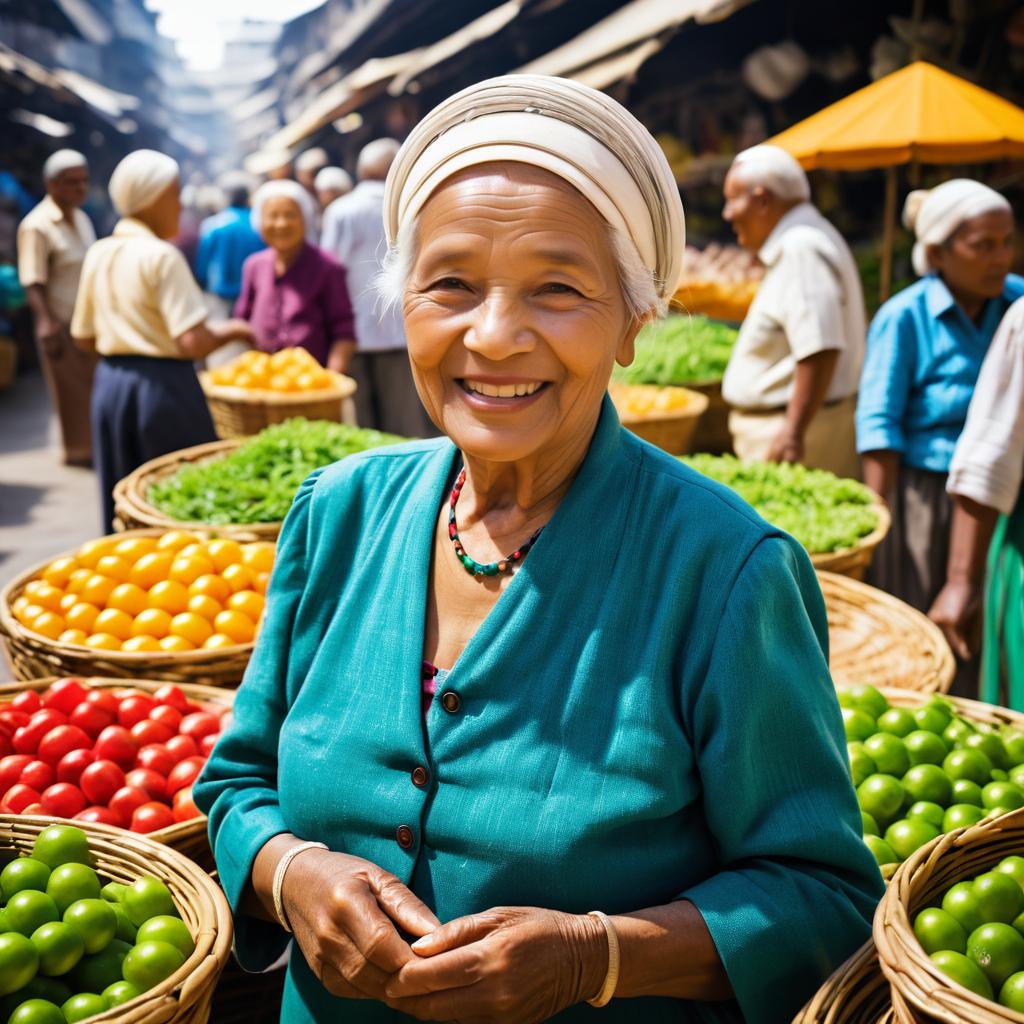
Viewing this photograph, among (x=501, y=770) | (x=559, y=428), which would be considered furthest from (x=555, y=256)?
(x=501, y=770)

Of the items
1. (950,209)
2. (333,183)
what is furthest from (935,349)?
(333,183)

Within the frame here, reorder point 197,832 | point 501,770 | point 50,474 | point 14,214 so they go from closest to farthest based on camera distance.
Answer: point 501,770
point 197,832
point 50,474
point 14,214

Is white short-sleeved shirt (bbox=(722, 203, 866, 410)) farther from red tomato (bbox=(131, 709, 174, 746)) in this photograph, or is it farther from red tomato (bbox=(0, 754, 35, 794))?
red tomato (bbox=(0, 754, 35, 794))

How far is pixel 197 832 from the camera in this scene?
7.38ft

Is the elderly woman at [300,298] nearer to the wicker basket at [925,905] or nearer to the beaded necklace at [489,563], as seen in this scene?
the beaded necklace at [489,563]

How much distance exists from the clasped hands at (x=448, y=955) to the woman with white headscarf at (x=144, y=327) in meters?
4.12

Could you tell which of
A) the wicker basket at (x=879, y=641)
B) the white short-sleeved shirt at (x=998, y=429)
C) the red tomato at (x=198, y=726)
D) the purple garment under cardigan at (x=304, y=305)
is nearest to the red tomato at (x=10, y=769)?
Answer: the red tomato at (x=198, y=726)

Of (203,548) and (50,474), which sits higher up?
(203,548)

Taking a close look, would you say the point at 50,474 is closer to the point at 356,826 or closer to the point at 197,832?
the point at 197,832

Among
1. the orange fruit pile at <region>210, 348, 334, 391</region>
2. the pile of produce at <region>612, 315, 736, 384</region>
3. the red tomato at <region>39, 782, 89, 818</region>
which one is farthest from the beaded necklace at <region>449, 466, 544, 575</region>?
the pile of produce at <region>612, 315, 736, 384</region>

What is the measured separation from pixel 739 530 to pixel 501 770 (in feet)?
1.52

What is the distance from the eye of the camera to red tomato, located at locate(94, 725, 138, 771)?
2.53 metres

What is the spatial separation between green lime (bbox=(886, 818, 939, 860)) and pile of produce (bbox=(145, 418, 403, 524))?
249 centimetres

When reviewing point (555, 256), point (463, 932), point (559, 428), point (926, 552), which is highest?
point (555, 256)
